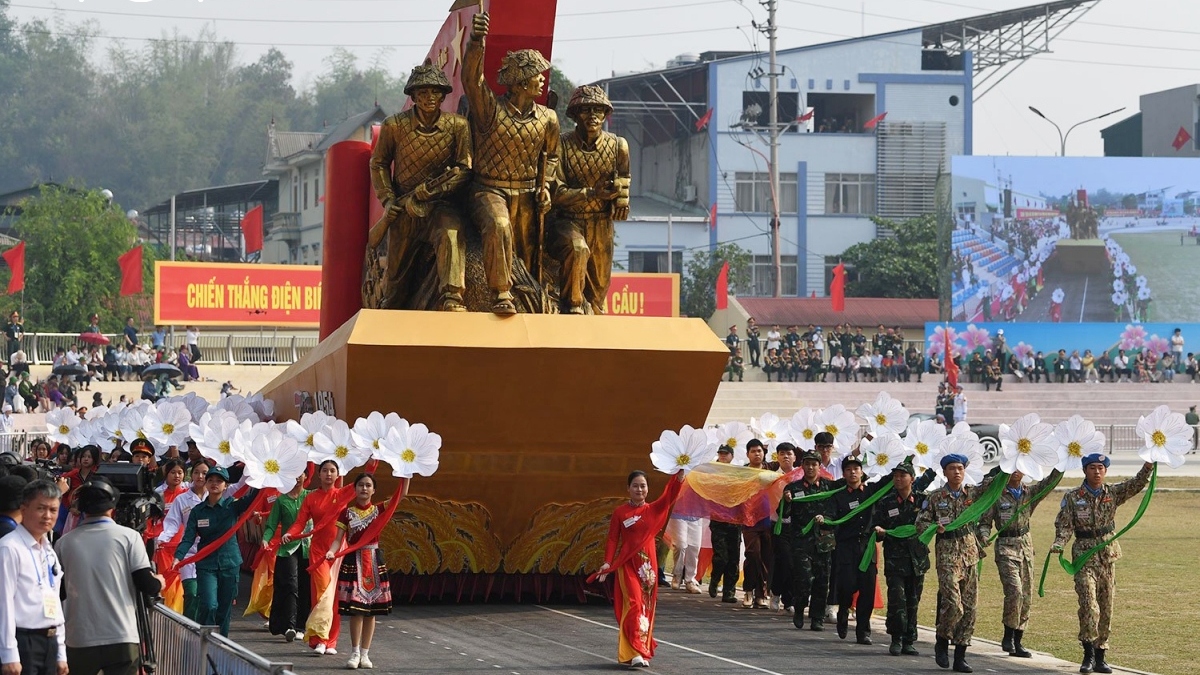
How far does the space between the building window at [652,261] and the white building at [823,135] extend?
5cm

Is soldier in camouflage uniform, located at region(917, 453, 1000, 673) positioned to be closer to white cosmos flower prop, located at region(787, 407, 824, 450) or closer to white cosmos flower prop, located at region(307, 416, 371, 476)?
white cosmos flower prop, located at region(787, 407, 824, 450)

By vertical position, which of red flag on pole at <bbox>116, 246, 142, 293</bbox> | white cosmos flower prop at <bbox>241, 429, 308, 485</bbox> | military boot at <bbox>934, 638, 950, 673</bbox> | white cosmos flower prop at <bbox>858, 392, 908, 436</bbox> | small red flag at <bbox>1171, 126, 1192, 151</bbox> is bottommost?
military boot at <bbox>934, 638, 950, 673</bbox>

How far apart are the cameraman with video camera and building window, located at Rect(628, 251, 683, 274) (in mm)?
53393

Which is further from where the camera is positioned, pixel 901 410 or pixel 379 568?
pixel 901 410

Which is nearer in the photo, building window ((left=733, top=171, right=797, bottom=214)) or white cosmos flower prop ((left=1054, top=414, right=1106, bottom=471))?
white cosmos flower prop ((left=1054, top=414, right=1106, bottom=471))

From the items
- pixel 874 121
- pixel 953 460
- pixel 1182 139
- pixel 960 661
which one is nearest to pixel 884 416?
pixel 953 460

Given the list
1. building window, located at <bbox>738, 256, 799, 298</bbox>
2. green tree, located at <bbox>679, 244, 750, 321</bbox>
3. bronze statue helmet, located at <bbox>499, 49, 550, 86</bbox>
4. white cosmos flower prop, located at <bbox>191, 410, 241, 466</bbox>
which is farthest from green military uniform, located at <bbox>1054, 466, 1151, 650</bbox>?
building window, located at <bbox>738, 256, 799, 298</bbox>

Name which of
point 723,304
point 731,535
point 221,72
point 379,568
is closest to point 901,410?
point 731,535

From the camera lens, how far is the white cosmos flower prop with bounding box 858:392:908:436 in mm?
14547

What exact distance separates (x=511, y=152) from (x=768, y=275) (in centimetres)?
4915

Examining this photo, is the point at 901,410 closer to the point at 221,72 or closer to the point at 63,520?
the point at 63,520

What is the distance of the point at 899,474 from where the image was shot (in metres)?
12.8

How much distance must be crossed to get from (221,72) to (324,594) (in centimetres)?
13737

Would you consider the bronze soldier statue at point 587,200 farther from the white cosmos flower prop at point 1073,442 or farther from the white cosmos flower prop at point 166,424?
the white cosmos flower prop at point 1073,442
